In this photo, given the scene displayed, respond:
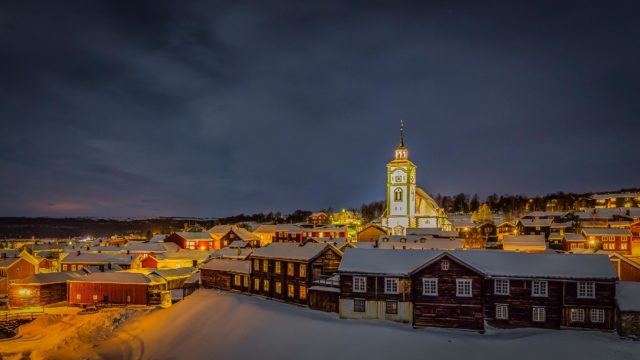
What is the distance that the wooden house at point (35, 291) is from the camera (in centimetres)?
4988

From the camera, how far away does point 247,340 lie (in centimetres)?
3162

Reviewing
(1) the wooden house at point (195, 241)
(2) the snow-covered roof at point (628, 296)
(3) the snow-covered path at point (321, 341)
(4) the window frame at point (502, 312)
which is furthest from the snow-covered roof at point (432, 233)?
(2) the snow-covered roof at point (628, 296)

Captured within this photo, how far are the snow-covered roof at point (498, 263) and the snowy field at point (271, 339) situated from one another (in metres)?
3.97

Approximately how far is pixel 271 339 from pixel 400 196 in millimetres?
67027

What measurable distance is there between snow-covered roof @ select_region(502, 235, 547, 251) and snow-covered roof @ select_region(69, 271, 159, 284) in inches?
1949

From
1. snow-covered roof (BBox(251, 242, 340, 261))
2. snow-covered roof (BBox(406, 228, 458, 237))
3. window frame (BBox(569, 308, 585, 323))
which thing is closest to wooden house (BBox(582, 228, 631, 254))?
snow-covered roof (BBox(406, 228, 458, 237))

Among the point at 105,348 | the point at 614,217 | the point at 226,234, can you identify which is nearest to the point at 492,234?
the point at 614,217

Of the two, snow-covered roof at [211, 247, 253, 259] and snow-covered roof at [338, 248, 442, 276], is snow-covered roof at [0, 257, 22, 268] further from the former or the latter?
snow-covered roof at [338, 248, 442, 276]

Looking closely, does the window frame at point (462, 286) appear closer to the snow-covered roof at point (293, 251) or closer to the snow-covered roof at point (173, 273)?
the snow-covered roof at point (293, 251)

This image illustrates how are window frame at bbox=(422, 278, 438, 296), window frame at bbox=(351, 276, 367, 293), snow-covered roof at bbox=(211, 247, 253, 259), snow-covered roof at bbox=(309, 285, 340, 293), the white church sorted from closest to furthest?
window frame at bbox=(422, 278, 438, 296), window frame at bbox=(351, 276, 367, 293), snow-covered roof at bbox=(309, 285, 340, 293), snow-covered roof at bbox=(211, 247, 253, 259), the white church

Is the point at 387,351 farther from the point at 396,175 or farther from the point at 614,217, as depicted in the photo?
the point at 614,217

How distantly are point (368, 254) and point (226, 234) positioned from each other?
2351 inches

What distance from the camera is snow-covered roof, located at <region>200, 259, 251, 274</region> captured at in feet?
159

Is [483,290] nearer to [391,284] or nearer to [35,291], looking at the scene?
[391,284]
